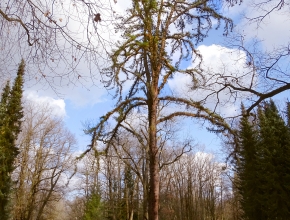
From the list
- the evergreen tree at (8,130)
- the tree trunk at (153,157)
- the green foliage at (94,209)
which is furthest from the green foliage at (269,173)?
the evergreen tree at (8,130)

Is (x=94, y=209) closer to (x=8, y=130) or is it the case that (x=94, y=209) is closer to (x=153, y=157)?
(x=8, y=130)

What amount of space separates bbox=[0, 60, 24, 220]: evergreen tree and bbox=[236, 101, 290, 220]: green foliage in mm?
13702

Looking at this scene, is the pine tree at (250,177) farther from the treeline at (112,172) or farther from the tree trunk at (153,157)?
the tree trunk at (153,157)

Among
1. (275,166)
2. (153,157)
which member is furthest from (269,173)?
(153,157)

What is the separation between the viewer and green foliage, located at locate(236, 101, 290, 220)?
Result: 54.4ft

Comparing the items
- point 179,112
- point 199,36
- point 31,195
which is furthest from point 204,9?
point 31,195

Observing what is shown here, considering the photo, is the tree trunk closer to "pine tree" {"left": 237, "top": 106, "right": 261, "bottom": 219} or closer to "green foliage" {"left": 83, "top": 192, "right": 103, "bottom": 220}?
"pine tree" {"left": 237, "top": 106, "right": 261, "bottom": 219}

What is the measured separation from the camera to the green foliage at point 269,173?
16.6 meters

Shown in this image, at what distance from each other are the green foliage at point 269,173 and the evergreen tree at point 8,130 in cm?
1370

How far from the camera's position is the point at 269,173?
691 inches

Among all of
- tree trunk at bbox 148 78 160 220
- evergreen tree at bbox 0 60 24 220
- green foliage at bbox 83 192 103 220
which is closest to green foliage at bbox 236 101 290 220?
green foliage at bbox 83 192 103 220

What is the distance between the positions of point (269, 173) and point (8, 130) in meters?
16.7

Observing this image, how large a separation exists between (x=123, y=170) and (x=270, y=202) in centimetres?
1463

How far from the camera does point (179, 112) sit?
7508 millimetres
